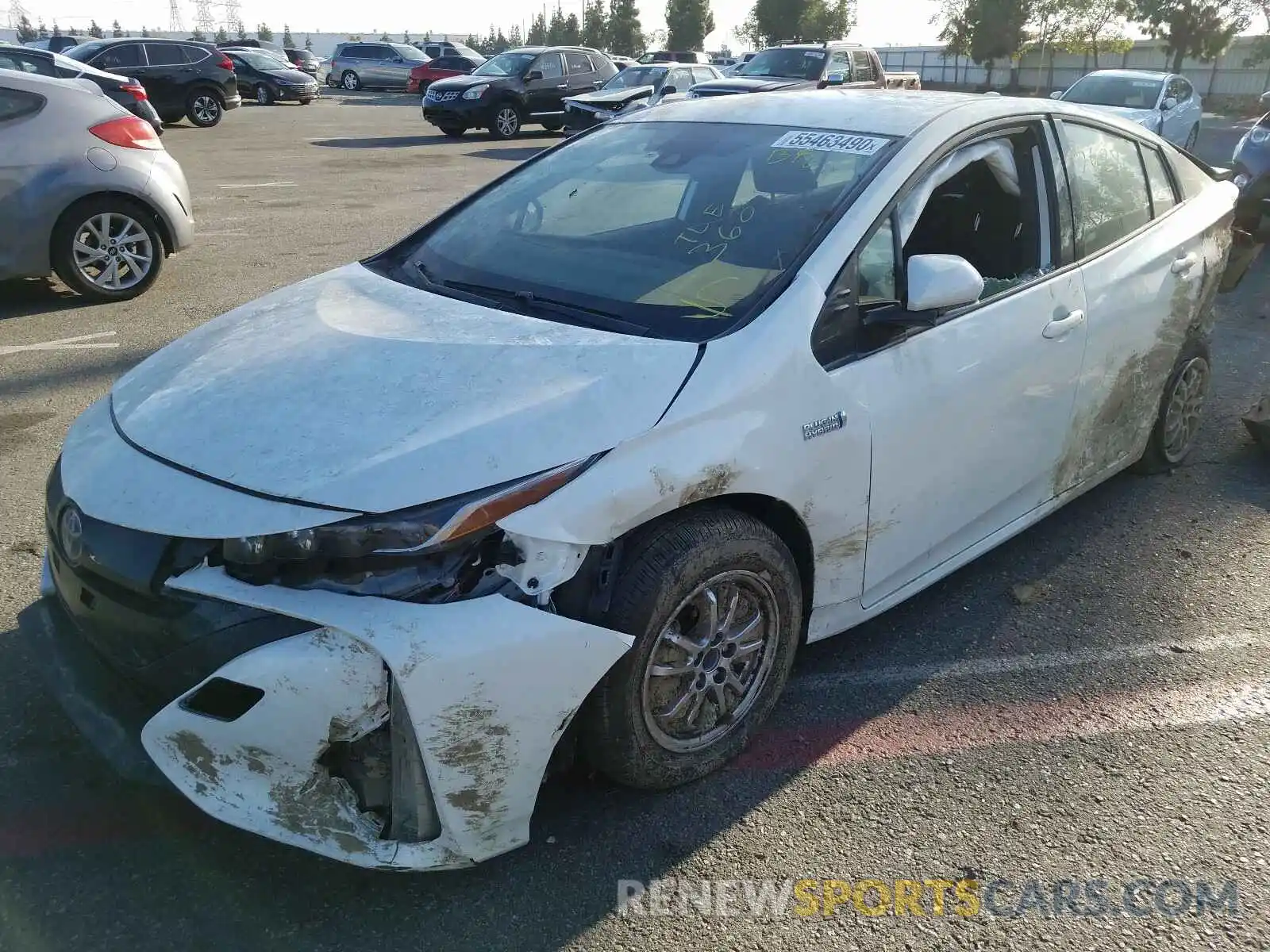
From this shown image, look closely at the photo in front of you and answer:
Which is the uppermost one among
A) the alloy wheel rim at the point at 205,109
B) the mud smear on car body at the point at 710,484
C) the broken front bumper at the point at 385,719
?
the alloy wheel rim at the point at 205,109

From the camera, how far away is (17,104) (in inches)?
264

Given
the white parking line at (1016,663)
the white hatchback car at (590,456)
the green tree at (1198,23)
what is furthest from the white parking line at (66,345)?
the green tree at (1198,23)

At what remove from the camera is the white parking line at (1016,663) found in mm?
3207

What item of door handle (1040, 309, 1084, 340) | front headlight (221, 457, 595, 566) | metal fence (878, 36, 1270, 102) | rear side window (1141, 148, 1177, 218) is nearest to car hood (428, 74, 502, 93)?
rear side window (1141, 148, 1177, 218)

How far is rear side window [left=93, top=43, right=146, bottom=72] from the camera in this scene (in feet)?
67.8

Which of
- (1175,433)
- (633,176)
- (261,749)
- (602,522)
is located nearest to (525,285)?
(633,176)

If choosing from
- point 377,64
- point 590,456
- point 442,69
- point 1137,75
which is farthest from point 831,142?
point 377,64

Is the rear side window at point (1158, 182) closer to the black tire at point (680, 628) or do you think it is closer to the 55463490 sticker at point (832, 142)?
the 55463490 sticker at point (832, 142)

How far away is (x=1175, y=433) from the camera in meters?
4.62

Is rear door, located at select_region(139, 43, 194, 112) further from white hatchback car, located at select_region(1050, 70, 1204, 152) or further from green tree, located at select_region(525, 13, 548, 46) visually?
green tree, located at select_region(525, 13, 548, 46)

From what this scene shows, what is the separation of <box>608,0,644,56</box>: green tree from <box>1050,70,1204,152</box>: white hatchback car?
55872mm

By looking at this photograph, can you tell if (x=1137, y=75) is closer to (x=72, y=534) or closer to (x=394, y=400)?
(x=394, y=400)

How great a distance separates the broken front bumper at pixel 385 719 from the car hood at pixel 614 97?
17996mm

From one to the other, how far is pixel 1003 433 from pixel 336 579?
2.17 meters
